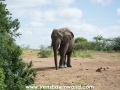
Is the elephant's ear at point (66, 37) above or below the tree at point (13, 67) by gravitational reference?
above

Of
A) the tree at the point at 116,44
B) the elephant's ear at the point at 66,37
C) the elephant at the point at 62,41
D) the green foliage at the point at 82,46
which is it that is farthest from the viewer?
the tree at the point at 116,44

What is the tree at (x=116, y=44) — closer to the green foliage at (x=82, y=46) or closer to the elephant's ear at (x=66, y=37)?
the green foliage at (x=82, y=46)

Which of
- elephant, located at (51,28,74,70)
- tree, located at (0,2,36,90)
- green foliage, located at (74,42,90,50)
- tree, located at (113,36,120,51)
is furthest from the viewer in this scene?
tree, located at (113,36,120,51)

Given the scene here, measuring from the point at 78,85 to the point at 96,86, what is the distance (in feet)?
2.18

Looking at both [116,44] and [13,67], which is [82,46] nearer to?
[116,44]

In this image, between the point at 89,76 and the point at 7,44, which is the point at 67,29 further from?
the point at 7,44

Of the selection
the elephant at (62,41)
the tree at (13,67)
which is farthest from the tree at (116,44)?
the tree at (13,67)

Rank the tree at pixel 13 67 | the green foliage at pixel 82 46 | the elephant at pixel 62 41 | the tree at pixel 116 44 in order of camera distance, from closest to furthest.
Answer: the tree at pixel 13 67 < the elephant at pixel 62 41 < the green foliage at pixel 82 46 < the tree at pixel 116 44

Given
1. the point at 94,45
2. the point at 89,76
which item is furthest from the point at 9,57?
the point at 94,45

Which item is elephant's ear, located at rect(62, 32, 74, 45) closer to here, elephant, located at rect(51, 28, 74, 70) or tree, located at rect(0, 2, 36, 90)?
elephant, located at rect(51, 28, 74, 70)

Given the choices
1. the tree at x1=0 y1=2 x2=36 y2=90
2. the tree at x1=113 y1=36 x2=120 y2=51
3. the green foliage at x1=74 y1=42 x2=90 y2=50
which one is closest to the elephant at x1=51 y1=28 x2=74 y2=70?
the tree at x1=0 y1=2 x2=36 y2=90

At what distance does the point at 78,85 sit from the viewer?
1097 cm

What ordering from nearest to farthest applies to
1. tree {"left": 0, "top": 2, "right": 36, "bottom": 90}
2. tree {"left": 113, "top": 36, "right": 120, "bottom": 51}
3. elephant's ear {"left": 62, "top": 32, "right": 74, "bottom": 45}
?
tree {"left": 0, "top": 2, "right": 36, "bottom": 90}, elephant's ear {"left": 62, "top": 32, "right": 74, "bottom": 45}, tree {"left": 113, "top": 36, "right": 120, "bottom": 51}

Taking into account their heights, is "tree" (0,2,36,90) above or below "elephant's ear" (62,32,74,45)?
below
